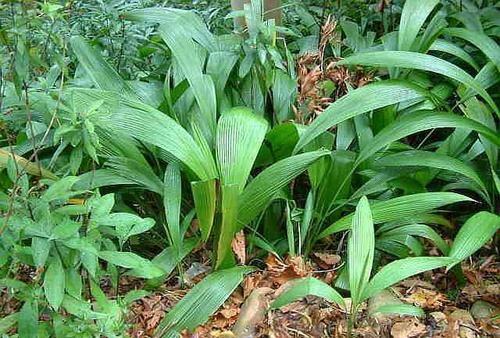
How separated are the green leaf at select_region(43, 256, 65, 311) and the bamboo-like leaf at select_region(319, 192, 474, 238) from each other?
2.98 feet

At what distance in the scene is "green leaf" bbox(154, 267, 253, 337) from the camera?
1.93 metres

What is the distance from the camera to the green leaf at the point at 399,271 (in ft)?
6.17

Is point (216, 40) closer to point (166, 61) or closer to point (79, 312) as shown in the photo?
point (166, 61)

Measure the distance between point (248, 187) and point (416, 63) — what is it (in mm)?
766

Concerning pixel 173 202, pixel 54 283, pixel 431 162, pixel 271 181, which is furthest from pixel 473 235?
pixel 54 283

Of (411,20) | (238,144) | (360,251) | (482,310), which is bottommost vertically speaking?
(482,310)

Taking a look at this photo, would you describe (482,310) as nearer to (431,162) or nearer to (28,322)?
(431,162)

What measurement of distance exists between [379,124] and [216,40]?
0.70 m

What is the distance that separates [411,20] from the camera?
2639 millimetres

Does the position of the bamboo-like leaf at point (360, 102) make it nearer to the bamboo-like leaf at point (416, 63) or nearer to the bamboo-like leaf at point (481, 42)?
the bamboo-like leaf at point (416, 63)

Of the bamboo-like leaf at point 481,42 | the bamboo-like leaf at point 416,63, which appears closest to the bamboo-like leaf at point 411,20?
the bamboo-like leaf at point 481,42

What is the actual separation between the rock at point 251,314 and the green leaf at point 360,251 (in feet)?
0.94

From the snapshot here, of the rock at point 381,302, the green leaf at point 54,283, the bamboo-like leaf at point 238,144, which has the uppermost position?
the bamboo-like leaf at point 238,144

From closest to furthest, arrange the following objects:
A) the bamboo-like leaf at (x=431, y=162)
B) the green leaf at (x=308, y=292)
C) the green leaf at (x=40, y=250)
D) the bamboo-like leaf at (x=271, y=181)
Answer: the green leaf at (x=40, y=250) < the green leaf at (x=308, y=292) < the bamboo-like leaf at (x=271, y=181) < the bamboo-like leaf at (x=431, y=162)
